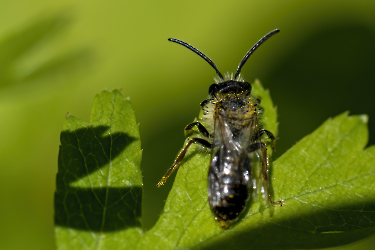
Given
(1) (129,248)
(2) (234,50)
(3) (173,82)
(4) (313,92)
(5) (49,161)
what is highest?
(2) (234,50)

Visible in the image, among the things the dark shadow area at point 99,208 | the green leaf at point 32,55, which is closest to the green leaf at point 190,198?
the dark shadow area at point 99,208

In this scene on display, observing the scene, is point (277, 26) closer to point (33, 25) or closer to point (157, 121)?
point (157, 121)

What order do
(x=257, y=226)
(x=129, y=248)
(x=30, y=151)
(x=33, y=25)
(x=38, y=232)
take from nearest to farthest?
(x=129, y=248), (x=257, y=226), (x=33, y=25), (x=38, y=232), (x=30, y=151)

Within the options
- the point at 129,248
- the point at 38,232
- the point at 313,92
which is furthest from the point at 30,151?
the point at 313,92

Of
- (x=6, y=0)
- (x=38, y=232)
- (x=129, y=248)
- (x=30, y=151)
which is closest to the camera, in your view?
(x=129, y=248)

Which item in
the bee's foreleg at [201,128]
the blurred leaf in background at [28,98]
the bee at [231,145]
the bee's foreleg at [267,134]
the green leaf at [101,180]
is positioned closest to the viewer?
the green leaf at [101,180]

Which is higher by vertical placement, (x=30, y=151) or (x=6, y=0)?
(x=6, y=0)

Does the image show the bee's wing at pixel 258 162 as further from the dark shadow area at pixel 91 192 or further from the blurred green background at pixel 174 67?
the blurred green background at pixel 174 67
